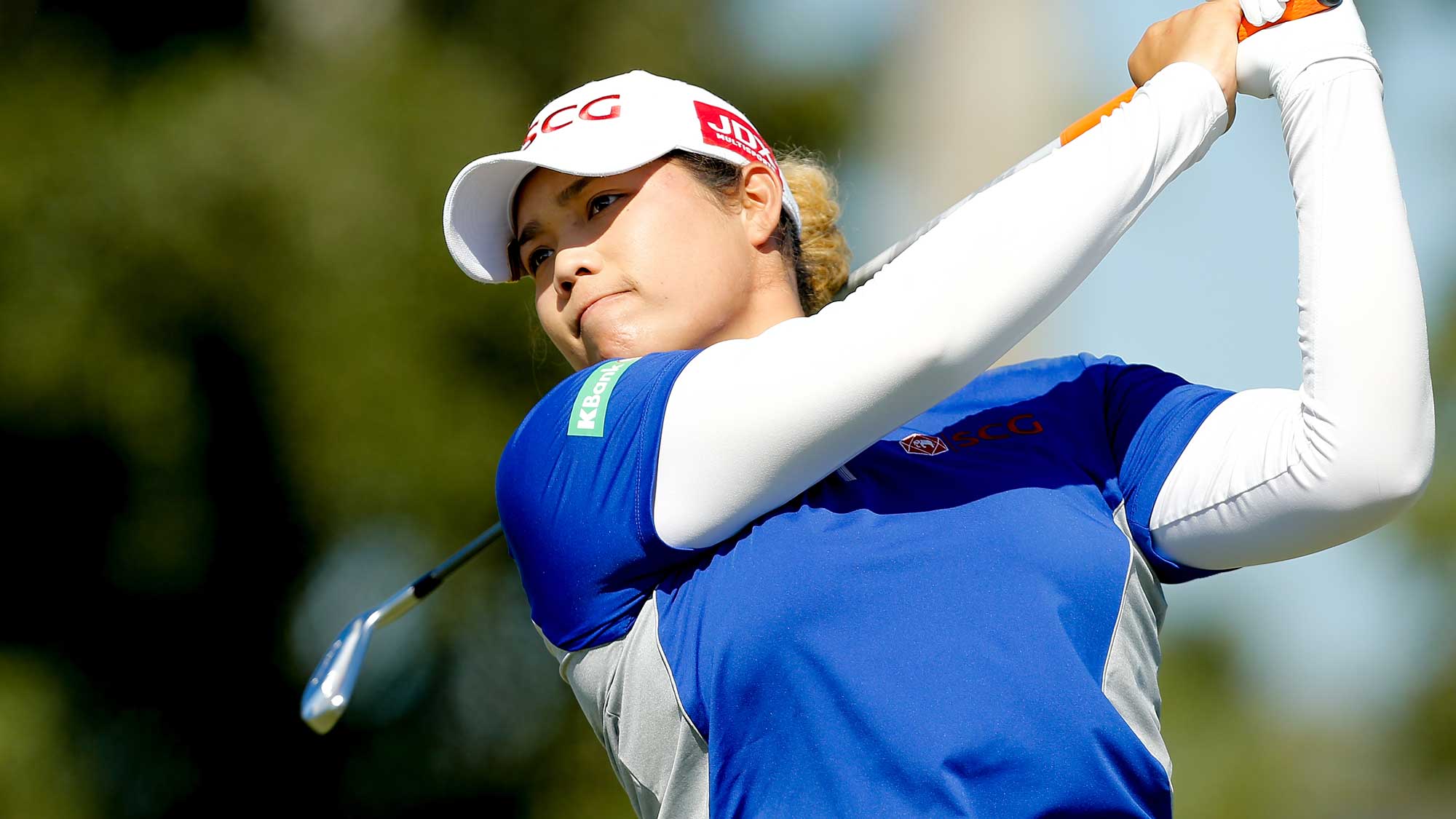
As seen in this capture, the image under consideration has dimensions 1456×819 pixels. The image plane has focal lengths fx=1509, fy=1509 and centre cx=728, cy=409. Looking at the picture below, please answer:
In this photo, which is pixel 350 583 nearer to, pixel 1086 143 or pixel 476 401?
pixel 476 401

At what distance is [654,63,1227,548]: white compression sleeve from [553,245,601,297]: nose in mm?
348

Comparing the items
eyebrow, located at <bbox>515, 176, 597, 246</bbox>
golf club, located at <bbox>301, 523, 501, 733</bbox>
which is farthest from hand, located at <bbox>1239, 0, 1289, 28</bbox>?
golf club, located at <bbox>301, 523, 501, 733</bbox>

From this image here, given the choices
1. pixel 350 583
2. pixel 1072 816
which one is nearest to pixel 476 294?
pixel 350 583

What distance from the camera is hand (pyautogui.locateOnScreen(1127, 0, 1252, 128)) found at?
57.7 inches

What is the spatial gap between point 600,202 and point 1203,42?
685 mm

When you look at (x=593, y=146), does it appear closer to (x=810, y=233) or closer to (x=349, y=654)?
(x=810, y=233)

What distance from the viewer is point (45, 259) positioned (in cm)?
535

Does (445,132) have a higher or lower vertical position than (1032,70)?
higher

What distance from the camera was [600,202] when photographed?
176 cm

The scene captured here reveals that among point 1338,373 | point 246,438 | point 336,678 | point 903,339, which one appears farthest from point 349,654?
point 246,438

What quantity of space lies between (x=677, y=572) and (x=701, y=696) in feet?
0.45

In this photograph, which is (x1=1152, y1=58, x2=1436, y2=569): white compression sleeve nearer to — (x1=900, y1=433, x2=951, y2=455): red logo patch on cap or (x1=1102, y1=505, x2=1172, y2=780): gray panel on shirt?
(x1=1102, y1=505, x2=1172, y2=780): gray panel on shirt

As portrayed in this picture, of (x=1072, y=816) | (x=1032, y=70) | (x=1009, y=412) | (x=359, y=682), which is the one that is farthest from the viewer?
(x=1032, y=70)

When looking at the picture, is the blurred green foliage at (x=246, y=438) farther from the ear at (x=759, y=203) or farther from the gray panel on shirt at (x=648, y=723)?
the gray panel on shirt at (x=648, y=723)
